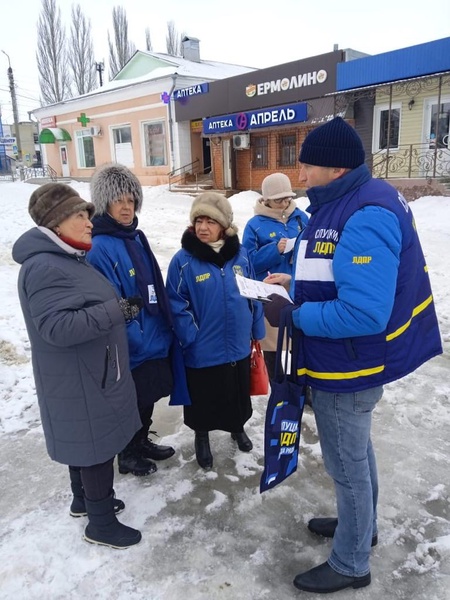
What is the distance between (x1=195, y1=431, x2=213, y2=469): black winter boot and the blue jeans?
1.07 metres

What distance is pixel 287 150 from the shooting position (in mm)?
16953

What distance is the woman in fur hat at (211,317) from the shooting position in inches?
110

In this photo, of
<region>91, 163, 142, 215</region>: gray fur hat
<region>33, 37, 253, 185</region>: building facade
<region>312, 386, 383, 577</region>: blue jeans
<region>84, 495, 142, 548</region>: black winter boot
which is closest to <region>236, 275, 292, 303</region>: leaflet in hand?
<region>312, 386, 383, 577</region>: blue jeans

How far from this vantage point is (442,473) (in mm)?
2824

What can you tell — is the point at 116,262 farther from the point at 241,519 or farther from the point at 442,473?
the point at 442,473

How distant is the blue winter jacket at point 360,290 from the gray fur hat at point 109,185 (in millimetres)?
1171

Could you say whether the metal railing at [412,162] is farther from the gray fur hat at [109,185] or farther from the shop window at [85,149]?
the shop window at [85,149]

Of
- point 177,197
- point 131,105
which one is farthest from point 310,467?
point 131,105

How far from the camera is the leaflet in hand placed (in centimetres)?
201

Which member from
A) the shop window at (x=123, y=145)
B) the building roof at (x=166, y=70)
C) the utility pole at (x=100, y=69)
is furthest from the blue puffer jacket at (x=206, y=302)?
the utility pole at (x=100, y=69)

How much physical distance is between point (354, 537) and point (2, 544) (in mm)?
1701

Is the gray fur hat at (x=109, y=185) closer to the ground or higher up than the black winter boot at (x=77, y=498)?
higher up

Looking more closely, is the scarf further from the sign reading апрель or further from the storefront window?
the sign reading апрель

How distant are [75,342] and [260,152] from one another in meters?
16.9
